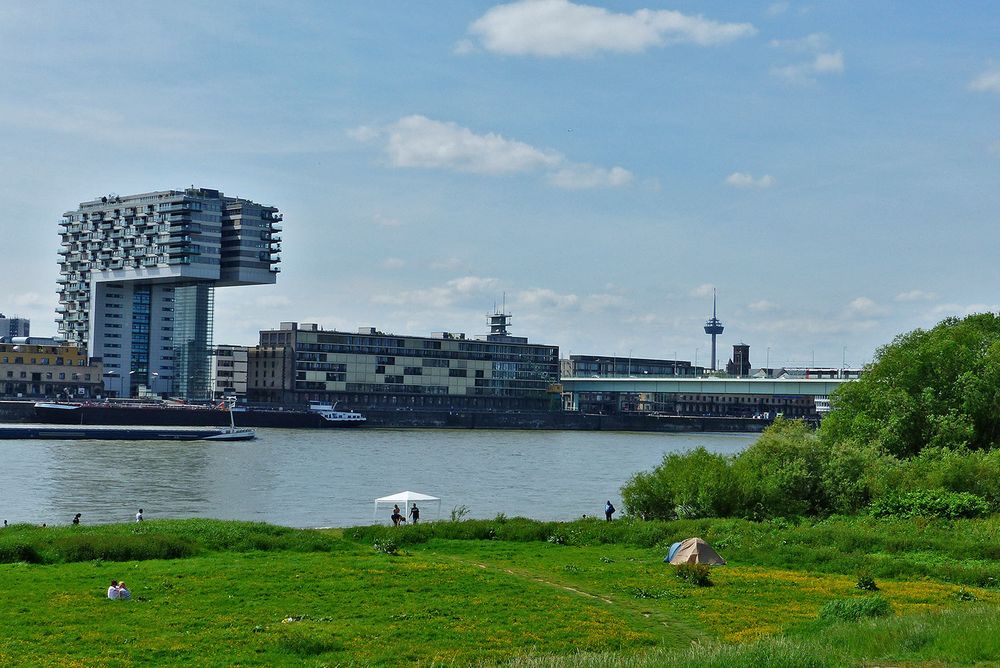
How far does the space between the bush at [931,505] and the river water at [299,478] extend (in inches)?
826

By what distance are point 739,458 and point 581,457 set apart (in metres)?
77.1

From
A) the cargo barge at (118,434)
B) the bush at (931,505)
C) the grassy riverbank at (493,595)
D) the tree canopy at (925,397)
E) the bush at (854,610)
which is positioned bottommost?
the cargo barge at (118,434)

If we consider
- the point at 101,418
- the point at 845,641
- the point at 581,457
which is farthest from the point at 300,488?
the point at 101,418

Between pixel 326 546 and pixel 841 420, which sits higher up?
pixel 841 420

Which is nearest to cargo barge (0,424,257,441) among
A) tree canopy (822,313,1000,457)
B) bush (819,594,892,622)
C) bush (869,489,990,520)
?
tree canopy (822,313,1000,457)

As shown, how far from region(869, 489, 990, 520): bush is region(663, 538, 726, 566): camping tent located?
17.2 m

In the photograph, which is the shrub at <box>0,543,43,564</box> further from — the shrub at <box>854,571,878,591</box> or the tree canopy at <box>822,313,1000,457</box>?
the tree canopy at <box>822,313,1000,457</box>

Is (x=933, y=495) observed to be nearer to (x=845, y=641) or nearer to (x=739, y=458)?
(x=739, y=458)

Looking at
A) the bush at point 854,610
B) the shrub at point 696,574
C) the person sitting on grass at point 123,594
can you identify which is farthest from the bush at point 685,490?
the person sitting on grass at point 123,594

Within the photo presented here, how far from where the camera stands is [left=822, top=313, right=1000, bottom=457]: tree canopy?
68.1m

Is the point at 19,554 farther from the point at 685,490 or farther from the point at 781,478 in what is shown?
the point at 781,478

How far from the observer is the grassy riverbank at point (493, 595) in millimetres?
23656

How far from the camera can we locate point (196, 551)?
3959 cm

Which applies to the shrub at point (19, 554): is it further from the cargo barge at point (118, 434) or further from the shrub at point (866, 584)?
the cargo barge at point (118, 434)
